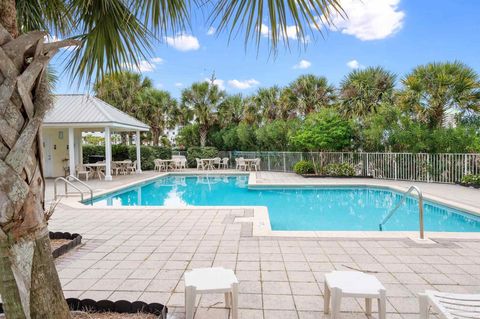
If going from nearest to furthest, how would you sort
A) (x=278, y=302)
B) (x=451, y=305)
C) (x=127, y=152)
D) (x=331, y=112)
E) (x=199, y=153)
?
(x=451, y=305) < (x=278, y=302) < (x=331, y=112) < (x=127, y=152) < (x=199, y=153)

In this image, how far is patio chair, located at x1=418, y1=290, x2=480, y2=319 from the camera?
2137mm

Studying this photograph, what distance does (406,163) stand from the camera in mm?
Result: 14102

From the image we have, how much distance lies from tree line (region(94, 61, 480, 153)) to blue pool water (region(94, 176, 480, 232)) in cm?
302

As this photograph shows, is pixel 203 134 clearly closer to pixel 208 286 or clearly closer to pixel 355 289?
pixel 208 286

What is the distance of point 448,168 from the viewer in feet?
42.1

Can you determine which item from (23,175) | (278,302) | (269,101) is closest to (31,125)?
(23,175)

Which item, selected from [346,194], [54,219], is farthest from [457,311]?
[346,194]

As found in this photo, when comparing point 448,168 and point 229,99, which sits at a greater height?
point 229,99

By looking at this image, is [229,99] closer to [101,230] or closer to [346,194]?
[346,194]

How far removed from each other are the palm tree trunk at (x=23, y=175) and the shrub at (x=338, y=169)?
49.1ft

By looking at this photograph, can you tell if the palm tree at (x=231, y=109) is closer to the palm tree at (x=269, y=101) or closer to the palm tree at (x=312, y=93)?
the palm tree at (x=269, y=101)

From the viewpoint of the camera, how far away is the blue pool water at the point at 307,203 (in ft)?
26.2

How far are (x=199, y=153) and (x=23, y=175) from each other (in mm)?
21033

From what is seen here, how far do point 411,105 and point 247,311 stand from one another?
12.6 meters
